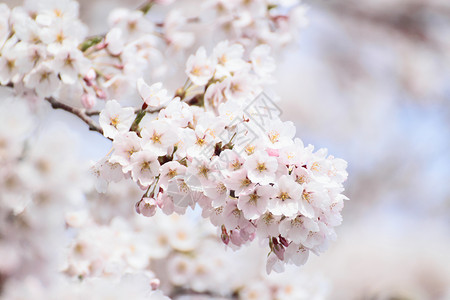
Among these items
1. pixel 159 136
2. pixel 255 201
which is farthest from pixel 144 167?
pixel 255 201

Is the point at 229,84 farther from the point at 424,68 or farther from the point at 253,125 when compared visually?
the point at 424,68

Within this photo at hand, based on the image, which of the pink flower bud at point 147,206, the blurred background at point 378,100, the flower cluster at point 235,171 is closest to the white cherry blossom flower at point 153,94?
the flower cluster at point 235,171

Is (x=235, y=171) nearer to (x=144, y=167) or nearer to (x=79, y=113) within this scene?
(x=144, y=167)

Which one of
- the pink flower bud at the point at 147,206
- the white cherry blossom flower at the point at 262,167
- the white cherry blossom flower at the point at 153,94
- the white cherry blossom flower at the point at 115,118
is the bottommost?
the pink flower bud at the point at 147,206

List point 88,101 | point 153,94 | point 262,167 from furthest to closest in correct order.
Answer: point 88,101
point 153,94
point 262,167

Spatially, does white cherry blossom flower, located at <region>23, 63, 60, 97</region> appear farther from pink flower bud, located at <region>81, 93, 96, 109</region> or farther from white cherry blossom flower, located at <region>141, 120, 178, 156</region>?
white cherry blossom flower, located at <region>141, 120, 178, 156</region>

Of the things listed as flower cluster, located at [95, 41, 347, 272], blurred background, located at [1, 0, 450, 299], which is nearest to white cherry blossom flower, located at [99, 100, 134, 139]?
flower cluster, located at [95, 41, 347, 272]

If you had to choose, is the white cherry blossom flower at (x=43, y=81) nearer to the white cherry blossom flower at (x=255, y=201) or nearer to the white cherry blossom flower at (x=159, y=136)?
the white cherry blossom flower at (x=159, y=136)

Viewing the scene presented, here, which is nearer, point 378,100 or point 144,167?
point 144,167
